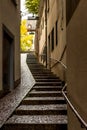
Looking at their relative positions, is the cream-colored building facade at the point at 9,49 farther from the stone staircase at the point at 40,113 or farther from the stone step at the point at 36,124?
the stone step at the point at 36,124

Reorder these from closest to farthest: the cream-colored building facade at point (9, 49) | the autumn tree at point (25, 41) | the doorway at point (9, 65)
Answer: the cream-colored building facade at point (9, 49)
the doorway at point (9, 65)
the autumn tree at point (25, 41)

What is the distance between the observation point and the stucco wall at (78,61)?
4.56 meters


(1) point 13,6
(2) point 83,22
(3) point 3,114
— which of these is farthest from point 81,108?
(1) point 13,6

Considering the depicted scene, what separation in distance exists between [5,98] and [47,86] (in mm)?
2080

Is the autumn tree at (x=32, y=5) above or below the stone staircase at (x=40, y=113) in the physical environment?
above

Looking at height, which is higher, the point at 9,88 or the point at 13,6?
the point at 13,6

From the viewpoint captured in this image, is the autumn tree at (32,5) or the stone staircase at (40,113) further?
the autumn tree at (32,5)

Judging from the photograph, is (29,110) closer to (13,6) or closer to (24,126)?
(24,126)

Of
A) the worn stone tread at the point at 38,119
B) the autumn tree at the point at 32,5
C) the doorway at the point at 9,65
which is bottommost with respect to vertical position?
the worn stone tread at the point at 38,119

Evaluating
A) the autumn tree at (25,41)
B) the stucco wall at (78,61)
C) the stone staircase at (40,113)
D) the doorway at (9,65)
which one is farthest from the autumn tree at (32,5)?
the stucco wall at (78,61)

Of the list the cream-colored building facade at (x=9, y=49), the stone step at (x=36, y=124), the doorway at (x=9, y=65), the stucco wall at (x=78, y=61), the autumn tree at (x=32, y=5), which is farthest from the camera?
the autumn tree at (x=32, y=5)

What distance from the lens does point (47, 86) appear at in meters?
11.5

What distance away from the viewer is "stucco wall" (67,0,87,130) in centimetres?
456

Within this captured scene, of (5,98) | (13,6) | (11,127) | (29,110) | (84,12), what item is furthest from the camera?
(13,6)
